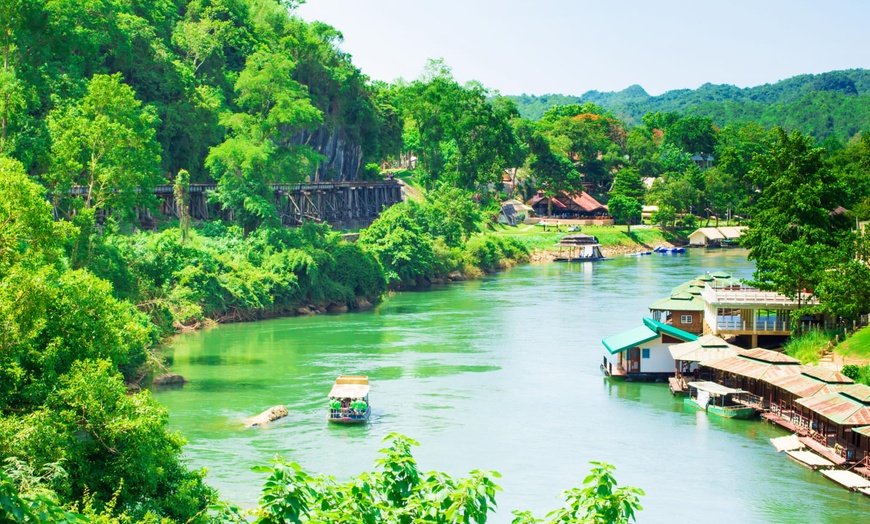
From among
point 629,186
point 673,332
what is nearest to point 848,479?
point 673,332

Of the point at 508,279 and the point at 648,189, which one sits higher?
the point at 648,189

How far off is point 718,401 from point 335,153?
219 feet

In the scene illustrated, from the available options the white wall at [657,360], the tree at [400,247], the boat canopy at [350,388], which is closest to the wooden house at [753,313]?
the white wall at [657,360]

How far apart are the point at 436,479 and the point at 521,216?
356 feet

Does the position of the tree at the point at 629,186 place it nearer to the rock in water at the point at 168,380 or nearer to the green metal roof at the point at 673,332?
the green metal roof at the point at 673,332

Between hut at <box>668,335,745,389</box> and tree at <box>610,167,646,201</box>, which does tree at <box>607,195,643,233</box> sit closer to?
tree at <box>610,167,646,201</box>

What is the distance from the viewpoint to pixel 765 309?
43.5 m

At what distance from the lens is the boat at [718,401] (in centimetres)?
3625

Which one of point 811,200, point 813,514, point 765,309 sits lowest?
point 813,514

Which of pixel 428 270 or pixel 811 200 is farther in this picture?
pixel 428 270

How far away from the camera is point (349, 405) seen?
1385 inches

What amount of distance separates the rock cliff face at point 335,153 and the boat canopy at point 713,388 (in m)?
57.2

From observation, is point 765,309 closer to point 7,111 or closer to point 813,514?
point 813,514

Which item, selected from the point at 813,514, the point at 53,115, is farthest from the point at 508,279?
the point at 813,514
